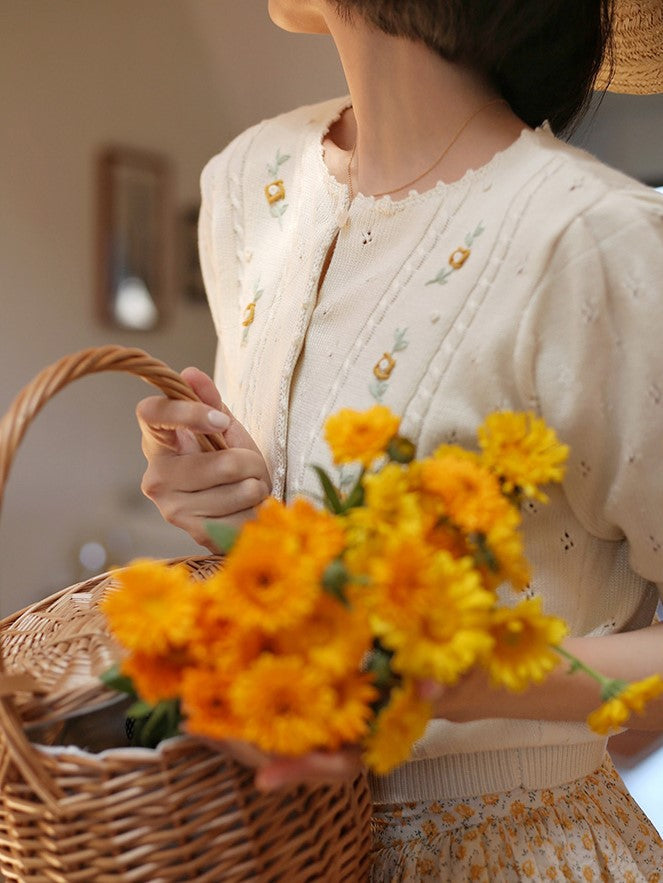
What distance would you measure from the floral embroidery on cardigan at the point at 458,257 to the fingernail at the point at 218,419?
8.2 inches

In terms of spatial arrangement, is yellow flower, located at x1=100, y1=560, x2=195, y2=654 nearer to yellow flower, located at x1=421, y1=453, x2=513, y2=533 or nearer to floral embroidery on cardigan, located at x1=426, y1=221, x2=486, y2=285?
yellow flower, located at x1=421, y1=453, x2=513, y2=533

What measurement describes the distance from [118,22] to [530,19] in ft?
8.69

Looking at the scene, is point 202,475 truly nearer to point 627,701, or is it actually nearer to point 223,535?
point 223,535

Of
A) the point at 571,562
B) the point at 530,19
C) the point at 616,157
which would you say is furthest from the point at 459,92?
the point at 616,157

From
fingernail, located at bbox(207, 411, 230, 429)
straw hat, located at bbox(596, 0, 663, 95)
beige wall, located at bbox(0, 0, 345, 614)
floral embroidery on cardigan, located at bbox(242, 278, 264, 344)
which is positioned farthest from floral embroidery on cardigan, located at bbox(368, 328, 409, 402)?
beige wall, located at bbox(0, 0, 345, 614)

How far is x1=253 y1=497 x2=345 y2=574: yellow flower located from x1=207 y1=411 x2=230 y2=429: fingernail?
1.05 feet

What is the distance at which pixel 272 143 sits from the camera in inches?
41.9

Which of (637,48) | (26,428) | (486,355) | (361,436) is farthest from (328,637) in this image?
(637,48)

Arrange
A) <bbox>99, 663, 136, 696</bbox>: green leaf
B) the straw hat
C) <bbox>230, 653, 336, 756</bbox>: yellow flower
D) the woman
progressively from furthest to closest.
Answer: the straw hat → the woman → <bbox>99, 663, 136, 696</bbox>: green leaf → <bbox>230, 653, 336, 756</bbox>: yellow flower

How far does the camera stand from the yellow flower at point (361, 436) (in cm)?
49

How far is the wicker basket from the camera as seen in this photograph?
0.52 meters

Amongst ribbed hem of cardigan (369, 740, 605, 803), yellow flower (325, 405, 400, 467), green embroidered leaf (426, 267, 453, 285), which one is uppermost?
green embroidered leaf (426, 267, 453, 285)

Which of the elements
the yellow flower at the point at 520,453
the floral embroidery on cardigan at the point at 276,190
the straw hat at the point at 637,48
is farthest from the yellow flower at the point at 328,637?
the straw hat at the point at 637,48

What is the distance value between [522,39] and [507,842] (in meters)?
0.69
